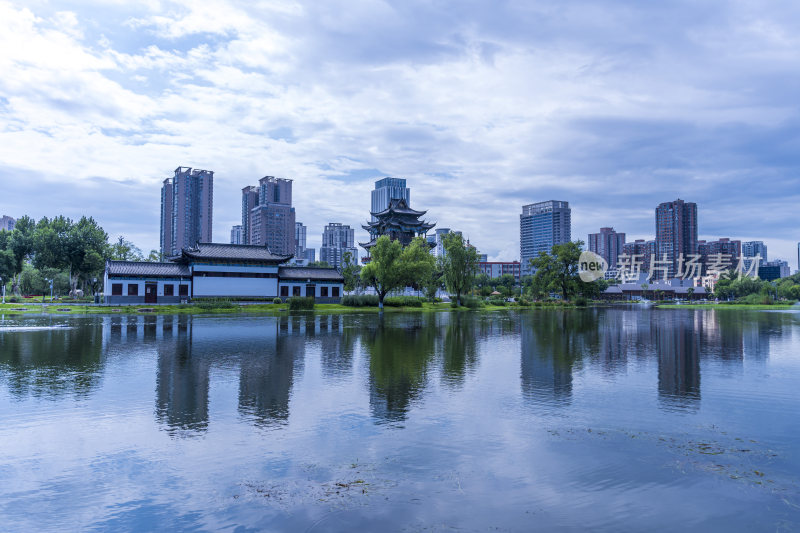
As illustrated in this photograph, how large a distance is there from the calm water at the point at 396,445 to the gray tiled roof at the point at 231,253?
46920 mm

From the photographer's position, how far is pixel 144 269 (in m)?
63.0

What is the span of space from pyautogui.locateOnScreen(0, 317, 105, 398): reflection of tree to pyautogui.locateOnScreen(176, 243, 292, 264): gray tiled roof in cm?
3522

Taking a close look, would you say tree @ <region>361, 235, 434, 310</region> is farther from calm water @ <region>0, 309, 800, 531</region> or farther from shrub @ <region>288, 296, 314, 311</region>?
calm water @ <region>0, 309, 800, 531</region>

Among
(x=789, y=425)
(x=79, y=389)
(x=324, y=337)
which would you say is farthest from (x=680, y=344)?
(x=79, y=389)

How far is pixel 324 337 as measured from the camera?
99.2ft

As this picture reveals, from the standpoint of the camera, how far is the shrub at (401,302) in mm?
71694

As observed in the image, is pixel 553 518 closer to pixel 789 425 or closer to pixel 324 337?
pixel 789 425

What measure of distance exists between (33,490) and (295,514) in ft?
14.9

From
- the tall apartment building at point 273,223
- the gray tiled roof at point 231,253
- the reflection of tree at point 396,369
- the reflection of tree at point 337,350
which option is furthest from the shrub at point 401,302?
the tall apartment building at point 273,223

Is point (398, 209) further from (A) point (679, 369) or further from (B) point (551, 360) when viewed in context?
(A) point (679, 369)

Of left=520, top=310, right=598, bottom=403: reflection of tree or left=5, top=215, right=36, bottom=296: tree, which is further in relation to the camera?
left=5, top=215, right=36, bottom=296: tree

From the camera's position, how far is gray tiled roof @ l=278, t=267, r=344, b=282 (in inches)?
2809

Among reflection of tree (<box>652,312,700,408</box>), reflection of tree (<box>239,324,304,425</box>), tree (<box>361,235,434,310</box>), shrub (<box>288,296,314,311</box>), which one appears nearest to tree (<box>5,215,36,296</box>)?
shrub (<box>288,296,314,311</box>)

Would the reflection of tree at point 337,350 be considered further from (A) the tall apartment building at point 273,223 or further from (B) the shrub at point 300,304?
(A) the tall apartment building at point 273,223
